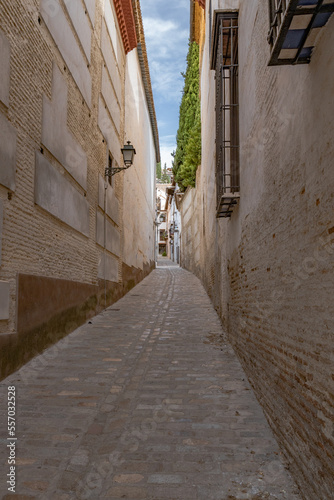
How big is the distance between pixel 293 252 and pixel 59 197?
15.2ft

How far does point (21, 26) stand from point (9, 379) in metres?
4.45

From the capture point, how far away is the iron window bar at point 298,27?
2244 mm

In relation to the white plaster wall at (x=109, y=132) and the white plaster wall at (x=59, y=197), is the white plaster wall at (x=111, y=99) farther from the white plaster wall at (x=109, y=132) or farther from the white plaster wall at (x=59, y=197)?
the white plaster wall at (x=59, y=197)

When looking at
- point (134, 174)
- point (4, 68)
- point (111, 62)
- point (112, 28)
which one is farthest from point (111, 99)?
point (4, 68)

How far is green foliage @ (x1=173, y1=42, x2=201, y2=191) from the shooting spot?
17.7 m

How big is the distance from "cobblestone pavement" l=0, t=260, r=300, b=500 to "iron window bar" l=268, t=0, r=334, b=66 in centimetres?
290

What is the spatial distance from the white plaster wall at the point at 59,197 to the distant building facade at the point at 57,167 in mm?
18

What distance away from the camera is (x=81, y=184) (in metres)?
8.05

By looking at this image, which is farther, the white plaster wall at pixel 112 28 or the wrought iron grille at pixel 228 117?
the white plaster wall at pixel 112 28

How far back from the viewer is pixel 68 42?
7273mm

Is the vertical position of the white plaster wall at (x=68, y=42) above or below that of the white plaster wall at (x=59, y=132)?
above

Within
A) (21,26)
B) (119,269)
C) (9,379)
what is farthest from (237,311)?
(119,269)

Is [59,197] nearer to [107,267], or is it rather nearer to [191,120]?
[107,267]

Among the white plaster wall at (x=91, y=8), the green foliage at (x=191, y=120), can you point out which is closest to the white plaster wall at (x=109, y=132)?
the white plaster wall at (x=91, y=8)
